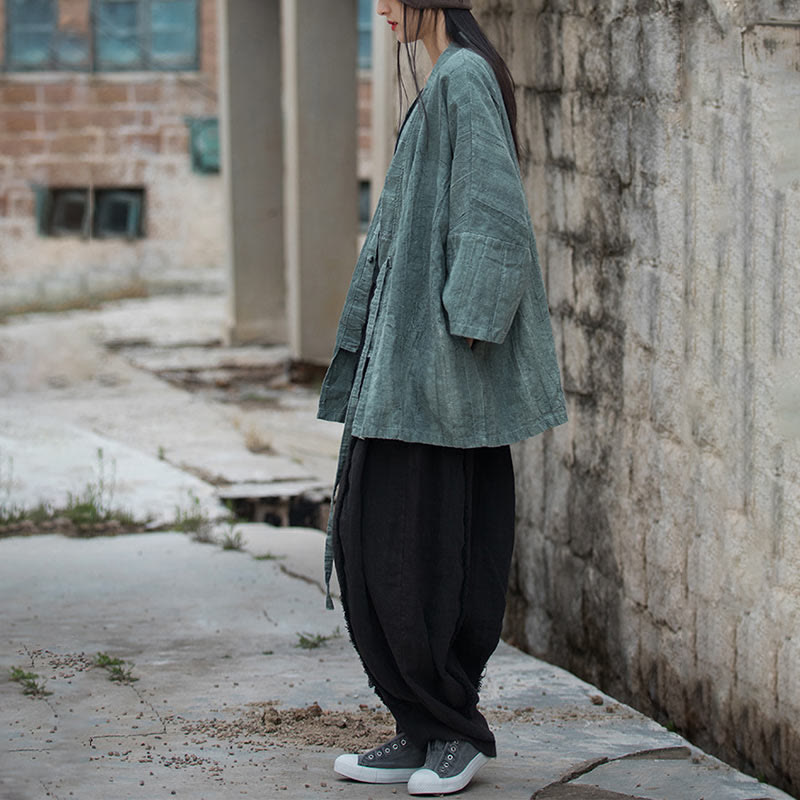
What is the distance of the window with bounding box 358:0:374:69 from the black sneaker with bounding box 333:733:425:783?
11.4 meters

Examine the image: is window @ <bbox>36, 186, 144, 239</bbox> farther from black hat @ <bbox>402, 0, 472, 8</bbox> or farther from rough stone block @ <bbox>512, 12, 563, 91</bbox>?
black hat @ <bbox>402, 0, 472, 8</bbox>

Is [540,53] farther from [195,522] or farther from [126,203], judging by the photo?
[126,203]

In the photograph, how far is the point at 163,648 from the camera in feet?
14.1

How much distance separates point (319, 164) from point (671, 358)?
6886mm

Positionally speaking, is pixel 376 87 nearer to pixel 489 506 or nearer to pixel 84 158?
pixel 489 506

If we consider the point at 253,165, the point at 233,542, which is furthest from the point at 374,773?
the point at 253,165

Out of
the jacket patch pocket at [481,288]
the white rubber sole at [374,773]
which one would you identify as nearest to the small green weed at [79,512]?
the white rubber sole at [374,773]

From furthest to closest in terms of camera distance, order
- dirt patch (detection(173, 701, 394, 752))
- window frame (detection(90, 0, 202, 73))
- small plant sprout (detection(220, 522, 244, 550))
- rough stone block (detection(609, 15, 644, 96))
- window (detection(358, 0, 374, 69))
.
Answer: window frame (detection(90, 0, 202, 73)) → window (detection(358, 0, 374, 69)) → small plant sprout (detection(220, 522, 244, 550)) → rough stone block (detection(609, 15, 644, 96)) → dirt patch (detection(173, 701, 394, 752))

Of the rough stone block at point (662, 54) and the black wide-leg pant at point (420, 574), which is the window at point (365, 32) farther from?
the black wide-leg pant at point (420, 574)

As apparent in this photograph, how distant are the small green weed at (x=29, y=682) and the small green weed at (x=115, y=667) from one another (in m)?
0.18

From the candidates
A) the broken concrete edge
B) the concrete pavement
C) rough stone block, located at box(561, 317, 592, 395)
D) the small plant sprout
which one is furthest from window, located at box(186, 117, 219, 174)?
the broken concrete edge

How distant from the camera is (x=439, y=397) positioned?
2863 millimetres

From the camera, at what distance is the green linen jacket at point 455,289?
2.82m

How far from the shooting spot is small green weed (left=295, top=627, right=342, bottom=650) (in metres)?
4.32
